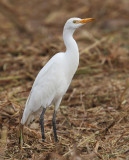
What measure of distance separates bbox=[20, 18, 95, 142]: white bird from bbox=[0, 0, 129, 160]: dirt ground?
238 mm

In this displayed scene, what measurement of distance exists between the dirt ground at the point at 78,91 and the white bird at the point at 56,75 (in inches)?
9.4

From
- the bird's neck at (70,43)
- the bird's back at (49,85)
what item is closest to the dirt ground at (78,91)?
the bird's back at (49,85)

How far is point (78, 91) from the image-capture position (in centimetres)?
549

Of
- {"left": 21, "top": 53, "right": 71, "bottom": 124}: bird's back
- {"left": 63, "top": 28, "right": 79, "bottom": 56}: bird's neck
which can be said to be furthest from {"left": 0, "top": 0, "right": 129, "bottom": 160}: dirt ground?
{"left": 63, "top": 28, "right": 79, "bottom": 56}: bird's neck

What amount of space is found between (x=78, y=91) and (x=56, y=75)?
1.81 metres

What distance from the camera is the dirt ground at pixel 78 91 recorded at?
141 inches

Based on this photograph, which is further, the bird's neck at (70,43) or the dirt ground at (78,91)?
the bird's neck at (70,43)

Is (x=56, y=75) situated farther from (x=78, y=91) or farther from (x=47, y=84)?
(x=78, y=91)

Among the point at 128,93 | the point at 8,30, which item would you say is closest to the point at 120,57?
the point at 128,93

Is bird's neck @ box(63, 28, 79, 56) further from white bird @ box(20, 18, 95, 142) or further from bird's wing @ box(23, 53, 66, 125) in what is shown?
bird's wing @ box(23, 53, 66, 125)

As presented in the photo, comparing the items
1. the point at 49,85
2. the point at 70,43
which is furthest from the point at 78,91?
the point at 70,43

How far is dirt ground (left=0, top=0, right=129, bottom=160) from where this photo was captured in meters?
3.57

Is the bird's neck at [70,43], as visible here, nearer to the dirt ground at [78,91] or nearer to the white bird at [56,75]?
the white bird at [56,75]

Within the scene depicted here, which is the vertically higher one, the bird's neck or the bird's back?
the bird's neck
